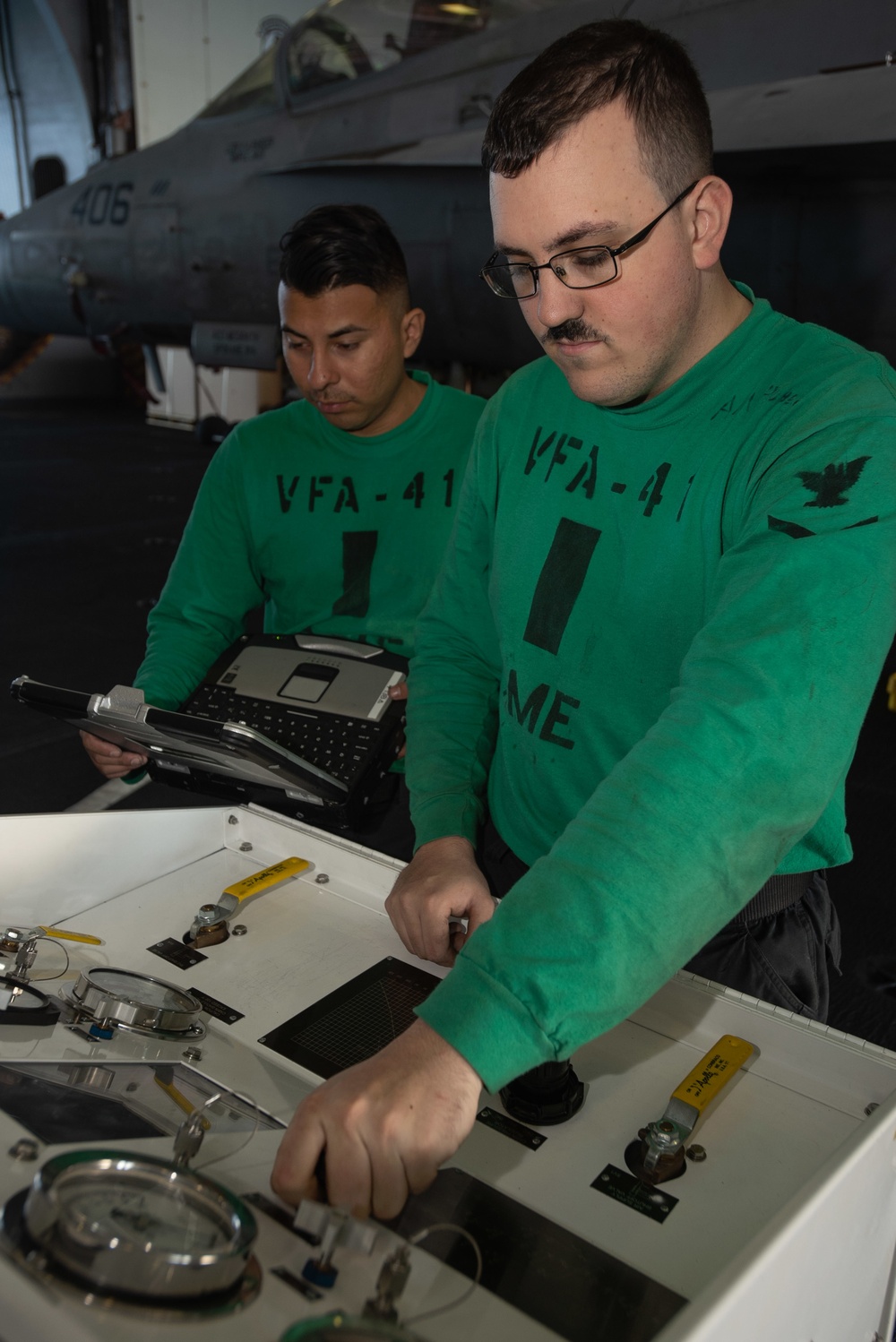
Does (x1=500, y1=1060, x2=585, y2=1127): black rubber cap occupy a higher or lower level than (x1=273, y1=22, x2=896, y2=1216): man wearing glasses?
lower

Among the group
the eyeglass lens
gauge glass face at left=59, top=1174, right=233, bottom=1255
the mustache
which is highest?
the eyeglass lens

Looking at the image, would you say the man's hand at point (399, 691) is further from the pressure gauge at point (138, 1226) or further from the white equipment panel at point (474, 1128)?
the pressure gauge at point (138, 1226)

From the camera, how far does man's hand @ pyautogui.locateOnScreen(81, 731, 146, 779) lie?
153cm

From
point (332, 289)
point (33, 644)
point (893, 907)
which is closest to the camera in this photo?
point (332, 289)

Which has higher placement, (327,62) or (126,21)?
(126,21)

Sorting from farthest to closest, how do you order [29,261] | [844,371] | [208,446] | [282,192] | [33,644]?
[208,446]
[29,261]
[282,192]
[33,644]
[844,371]

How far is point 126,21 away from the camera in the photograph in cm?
1046

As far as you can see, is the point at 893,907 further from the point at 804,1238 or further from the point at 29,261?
the point at 29,261

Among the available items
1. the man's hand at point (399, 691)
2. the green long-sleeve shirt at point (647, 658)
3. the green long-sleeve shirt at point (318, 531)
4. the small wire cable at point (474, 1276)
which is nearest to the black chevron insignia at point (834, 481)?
the green long-sleeve shirt at point (647, 658)

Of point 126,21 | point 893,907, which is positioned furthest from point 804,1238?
point 126,21

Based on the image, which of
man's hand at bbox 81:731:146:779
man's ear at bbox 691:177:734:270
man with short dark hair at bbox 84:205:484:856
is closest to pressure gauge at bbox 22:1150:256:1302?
man's ear at bbox 691:177:734:270

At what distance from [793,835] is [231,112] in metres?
5.26

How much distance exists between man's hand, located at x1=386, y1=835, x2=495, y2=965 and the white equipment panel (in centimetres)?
5

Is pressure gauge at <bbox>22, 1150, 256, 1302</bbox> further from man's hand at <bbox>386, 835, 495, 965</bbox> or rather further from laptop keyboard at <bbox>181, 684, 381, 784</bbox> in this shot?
laptop keyboard at <bbox>181, 684, 381, 784</bbox>
